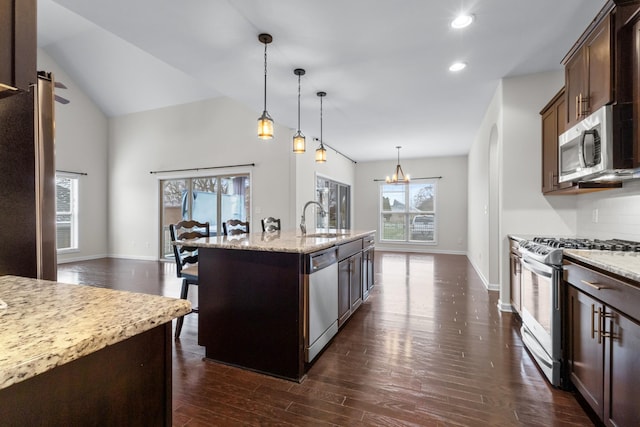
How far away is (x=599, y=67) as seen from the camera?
1.94 meters

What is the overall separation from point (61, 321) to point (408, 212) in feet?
27.6

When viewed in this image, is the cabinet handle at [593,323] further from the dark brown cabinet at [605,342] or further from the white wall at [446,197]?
the white wall at [446,197]

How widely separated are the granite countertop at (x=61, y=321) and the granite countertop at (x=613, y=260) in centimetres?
173

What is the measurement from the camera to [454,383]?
6.53 ft

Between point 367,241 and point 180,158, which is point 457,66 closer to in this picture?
point 367,241

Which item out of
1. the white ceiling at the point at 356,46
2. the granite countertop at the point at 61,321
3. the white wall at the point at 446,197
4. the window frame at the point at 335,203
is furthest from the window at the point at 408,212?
the granite countertop at the point at 61,321

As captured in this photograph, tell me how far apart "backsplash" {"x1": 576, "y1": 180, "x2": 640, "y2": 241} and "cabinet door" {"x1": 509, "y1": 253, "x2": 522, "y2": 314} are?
648 mm

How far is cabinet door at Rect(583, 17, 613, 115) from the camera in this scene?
186 cm

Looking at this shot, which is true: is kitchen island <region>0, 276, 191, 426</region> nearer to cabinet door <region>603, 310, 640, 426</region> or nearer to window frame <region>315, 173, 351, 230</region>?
cabinet door <region>603, 310, 640, 426</region>

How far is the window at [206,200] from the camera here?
6309 mm

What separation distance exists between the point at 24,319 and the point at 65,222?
804 cm

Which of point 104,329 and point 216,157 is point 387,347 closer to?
point 104,329

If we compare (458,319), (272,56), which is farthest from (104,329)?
(458,319)

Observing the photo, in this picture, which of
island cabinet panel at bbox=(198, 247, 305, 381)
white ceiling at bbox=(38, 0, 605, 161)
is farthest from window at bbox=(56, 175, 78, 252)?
island cabinet panel at bbox=(198, 247, 305, 381)
